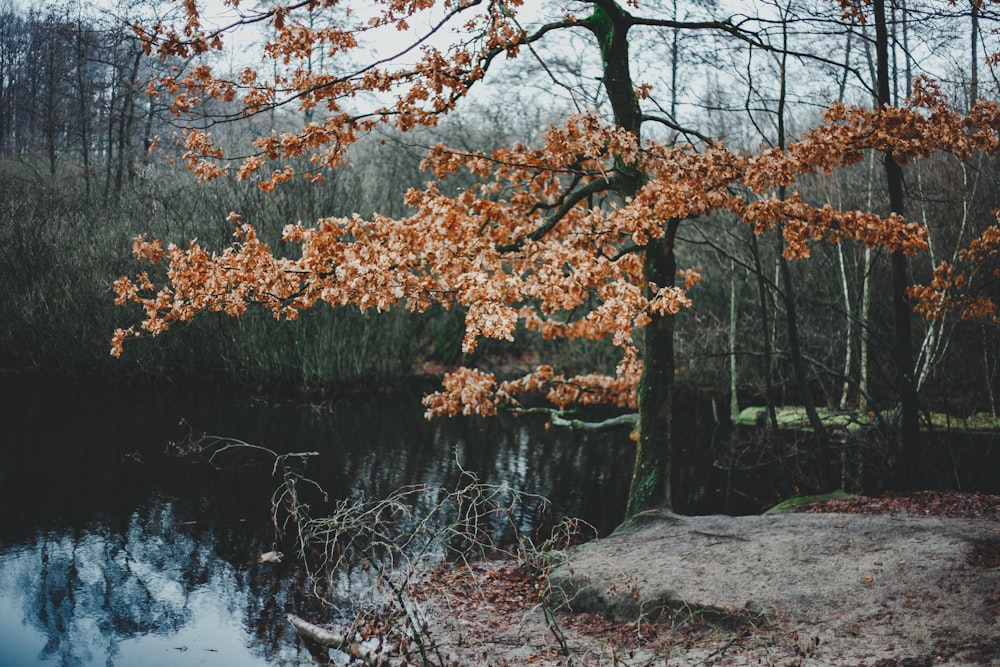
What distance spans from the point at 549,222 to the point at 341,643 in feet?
16.3

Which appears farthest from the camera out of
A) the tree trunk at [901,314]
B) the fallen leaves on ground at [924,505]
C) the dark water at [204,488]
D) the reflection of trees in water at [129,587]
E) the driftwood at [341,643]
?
the tree trunk at [901,314]

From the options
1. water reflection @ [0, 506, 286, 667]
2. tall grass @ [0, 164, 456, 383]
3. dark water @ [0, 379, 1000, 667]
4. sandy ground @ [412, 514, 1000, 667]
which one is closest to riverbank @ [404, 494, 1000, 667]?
sandy ground @ [412, 514, 1000, 667]

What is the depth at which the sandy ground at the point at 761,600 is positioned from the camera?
5.78 meters

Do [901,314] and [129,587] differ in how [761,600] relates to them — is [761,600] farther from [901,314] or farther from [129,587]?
[129,587]

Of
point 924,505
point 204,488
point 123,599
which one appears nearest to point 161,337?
point 204,488

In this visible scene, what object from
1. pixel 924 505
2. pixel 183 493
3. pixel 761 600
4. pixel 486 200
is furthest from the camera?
pixel 183 493

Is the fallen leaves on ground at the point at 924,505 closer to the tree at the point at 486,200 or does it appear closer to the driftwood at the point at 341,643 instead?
the tree at the point at 486,200

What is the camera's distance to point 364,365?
74.5 ft

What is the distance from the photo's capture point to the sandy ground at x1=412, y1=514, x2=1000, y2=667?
19.0 ft

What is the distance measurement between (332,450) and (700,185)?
10.7m

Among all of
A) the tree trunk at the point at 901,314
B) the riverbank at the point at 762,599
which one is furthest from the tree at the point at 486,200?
the riverbank at the point at 762,599

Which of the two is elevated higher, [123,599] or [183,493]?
[183,493]

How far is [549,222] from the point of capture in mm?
9508

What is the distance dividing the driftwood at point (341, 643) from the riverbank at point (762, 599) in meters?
0.53
